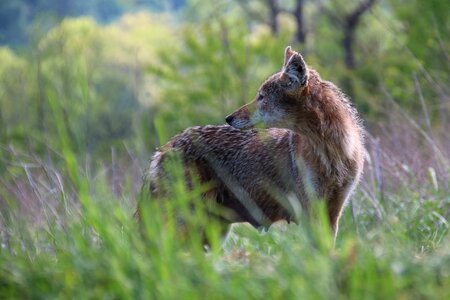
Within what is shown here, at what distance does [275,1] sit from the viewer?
41031 millimetres

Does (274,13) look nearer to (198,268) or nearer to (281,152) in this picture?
(281,152)

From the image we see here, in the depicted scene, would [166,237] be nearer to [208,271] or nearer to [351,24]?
[208,271]

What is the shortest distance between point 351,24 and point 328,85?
1191 inches

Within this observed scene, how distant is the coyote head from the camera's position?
22.3ft

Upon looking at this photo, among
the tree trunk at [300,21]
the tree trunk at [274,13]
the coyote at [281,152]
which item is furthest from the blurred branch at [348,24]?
the coyote at [281,152]

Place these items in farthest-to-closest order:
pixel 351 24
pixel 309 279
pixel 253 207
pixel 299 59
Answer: pixel 351 24
pixel 253 207
pixel 299 59
pixel 309 279

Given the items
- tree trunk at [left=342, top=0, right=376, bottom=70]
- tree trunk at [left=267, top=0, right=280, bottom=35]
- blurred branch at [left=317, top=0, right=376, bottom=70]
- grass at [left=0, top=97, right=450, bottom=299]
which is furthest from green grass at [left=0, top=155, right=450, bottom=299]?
tree trunk at [left=267, top=0, right=280, bottom=35]

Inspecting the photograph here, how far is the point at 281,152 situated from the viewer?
23.6 feet

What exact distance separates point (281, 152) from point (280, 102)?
0.49m

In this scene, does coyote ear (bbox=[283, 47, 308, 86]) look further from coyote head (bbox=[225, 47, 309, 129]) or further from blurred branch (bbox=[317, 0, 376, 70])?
blurred branch (bbox=[317, 0, 376, 70])

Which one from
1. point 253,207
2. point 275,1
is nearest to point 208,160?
point 253,207

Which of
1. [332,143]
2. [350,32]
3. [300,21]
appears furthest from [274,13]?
[332,143]

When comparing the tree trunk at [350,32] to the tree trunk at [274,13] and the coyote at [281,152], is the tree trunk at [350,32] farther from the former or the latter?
the coyote at [281,152]

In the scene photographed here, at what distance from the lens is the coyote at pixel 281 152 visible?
6.67 meters
